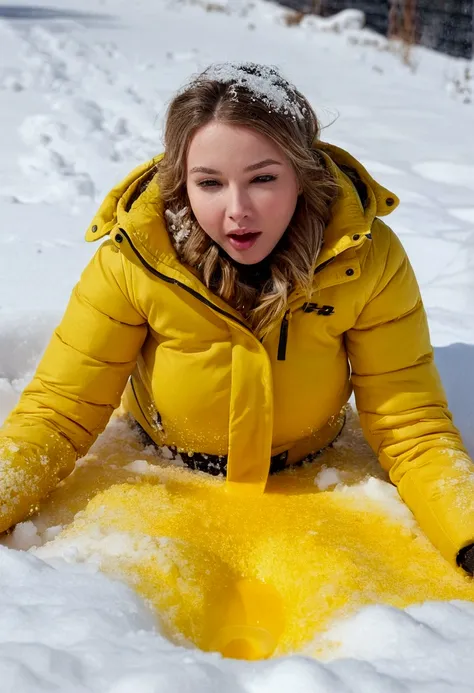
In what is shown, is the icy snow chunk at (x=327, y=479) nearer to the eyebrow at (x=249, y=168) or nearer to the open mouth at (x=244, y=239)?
the open mouth at (x=244, y=239)

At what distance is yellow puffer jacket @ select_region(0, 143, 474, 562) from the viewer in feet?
6.15

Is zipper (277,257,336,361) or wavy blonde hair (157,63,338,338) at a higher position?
wavy blonde hair (157,63,338,338)

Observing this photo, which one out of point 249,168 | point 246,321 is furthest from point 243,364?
point 249,168

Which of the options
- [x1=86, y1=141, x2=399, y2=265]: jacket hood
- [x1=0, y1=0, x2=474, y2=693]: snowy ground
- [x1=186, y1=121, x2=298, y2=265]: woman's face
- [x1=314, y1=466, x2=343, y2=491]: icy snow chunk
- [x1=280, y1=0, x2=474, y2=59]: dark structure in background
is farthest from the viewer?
[x1=280, y1=0, x2=474, y2=59]: dark structure in background

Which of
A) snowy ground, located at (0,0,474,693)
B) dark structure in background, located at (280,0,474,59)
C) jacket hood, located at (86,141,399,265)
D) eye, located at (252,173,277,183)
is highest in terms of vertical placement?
eye, located at (252,173,277,183)

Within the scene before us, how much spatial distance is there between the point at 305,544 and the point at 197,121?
3.11 ft

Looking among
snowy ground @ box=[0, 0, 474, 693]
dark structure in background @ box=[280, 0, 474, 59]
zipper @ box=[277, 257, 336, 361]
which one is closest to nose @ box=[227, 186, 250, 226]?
zipper @ box=[277, 257, 336, 361]

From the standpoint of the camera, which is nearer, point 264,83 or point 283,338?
point 264,83

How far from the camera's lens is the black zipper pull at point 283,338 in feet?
6.27

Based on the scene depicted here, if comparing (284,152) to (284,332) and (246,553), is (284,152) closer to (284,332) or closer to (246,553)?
(284,332)

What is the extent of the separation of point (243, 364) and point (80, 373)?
400 mm

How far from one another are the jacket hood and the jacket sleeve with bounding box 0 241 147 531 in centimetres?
9

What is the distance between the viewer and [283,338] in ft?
6.32

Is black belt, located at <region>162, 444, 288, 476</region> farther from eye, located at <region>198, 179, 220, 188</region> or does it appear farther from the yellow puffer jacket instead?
eye, located at <region>198, 179, 220, 188</region>
